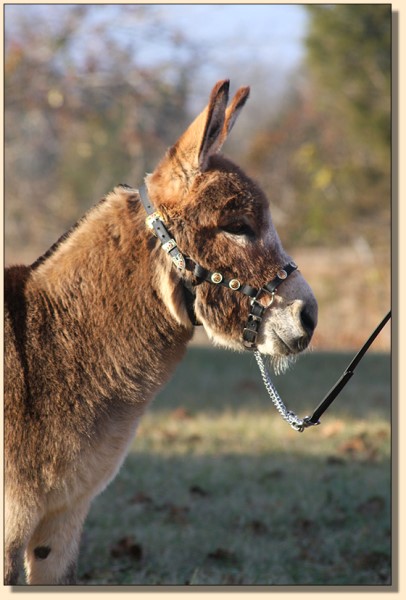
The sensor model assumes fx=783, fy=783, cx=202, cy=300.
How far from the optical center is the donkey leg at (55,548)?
3.36 metres

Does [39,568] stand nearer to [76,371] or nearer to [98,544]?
[76,371]

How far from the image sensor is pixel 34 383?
3.20 metres

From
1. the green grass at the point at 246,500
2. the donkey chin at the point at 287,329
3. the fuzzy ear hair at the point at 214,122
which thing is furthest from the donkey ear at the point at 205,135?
the green grass at the point at 246,500

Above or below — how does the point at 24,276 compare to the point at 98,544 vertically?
above

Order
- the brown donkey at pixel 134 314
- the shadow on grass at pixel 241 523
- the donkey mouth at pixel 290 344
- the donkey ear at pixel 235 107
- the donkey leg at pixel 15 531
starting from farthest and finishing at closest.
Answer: the shadow on grass at pixel 241 523 → the donkey ear at pixel 235 107 → the donkey mouth at pixel 290 344 → the brown donkey at pixel 134 314 → the donkey leg at pixel 15 531

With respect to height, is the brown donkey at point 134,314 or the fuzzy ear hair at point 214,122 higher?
the fuzzy ear hair at point 214,122

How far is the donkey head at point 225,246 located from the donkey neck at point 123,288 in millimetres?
67

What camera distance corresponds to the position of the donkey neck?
332 centimetres

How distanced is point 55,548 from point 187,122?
978 centimetres

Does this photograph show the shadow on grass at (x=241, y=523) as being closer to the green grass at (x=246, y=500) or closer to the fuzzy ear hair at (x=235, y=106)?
the green grass at (x=246, y=500)

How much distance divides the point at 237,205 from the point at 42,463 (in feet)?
4.30

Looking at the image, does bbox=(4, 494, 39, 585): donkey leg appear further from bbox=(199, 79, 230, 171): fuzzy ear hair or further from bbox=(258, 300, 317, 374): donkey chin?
bbox=(199, 79, 230, 171): fuzzy ear hair

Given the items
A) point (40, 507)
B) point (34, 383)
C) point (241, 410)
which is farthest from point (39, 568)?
point (241, 410)

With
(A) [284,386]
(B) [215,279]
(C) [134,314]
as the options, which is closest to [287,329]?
(B) [215,279]
